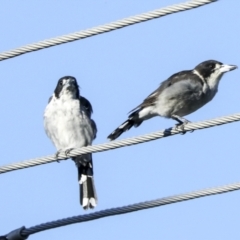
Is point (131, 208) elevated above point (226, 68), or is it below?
below

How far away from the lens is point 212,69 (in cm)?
1138

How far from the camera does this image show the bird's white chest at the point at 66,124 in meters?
11.0

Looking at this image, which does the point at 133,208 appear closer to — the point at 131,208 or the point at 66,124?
the point at 131,208

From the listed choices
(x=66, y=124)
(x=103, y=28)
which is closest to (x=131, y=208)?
(x=103, y=28)

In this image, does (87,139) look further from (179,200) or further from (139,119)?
(179,200)

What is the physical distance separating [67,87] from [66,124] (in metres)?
0.46

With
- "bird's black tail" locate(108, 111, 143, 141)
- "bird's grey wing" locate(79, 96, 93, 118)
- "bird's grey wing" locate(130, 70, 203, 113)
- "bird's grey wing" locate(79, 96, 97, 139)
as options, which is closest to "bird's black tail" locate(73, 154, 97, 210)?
"bird's grey wing" locate(79, 96, 97, 139)

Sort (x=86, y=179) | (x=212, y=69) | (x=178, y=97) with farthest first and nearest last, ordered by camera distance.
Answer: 1. (x=86, y=179)
2. (x=212, y=69)
3. (x=178, y=97)

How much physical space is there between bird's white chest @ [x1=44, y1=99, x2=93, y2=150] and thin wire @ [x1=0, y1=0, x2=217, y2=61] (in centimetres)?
282

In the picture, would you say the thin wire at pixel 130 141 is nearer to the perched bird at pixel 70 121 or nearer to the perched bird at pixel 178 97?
the perched bird at pixel 178 97

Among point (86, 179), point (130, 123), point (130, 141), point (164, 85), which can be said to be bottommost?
point (86, 179)

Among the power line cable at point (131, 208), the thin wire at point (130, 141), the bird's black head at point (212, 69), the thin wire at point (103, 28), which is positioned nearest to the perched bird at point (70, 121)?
the bird's black head at point (212, 69)

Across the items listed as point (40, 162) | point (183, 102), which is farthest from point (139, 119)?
point (40, 162)

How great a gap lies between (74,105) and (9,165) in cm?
292
